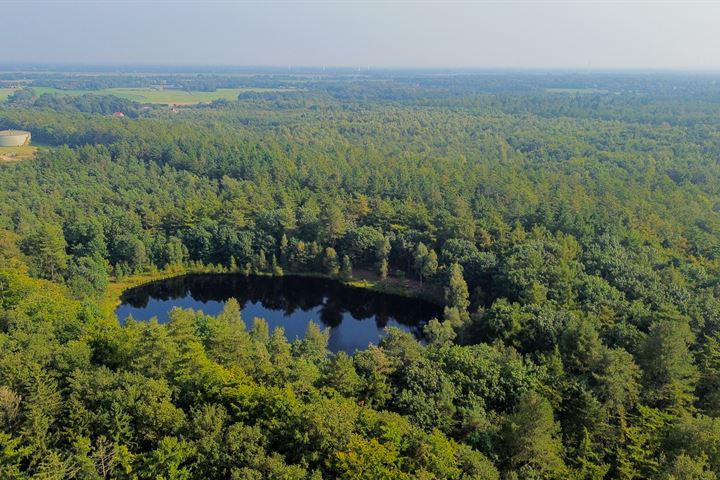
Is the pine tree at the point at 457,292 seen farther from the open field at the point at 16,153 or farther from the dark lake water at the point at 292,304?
the open field at the point at 16,153

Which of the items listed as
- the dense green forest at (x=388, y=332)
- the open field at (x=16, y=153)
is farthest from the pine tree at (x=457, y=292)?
the open field at (x=16, y=153)

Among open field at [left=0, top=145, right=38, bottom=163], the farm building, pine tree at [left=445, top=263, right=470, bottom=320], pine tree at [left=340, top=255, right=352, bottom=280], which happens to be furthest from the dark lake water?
the farm building

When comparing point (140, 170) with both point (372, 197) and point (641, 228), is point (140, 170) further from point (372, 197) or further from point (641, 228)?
point (641, 228)

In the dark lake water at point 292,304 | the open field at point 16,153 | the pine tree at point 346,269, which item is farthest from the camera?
the open field at point 16,153

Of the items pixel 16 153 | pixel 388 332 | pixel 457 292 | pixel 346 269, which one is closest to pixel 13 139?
pixel 16 153

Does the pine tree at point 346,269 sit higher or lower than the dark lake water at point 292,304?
higher

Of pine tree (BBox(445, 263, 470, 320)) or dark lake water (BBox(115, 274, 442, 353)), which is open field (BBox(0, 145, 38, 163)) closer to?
dark lake water (BBox(115, 274, 442, 353))
